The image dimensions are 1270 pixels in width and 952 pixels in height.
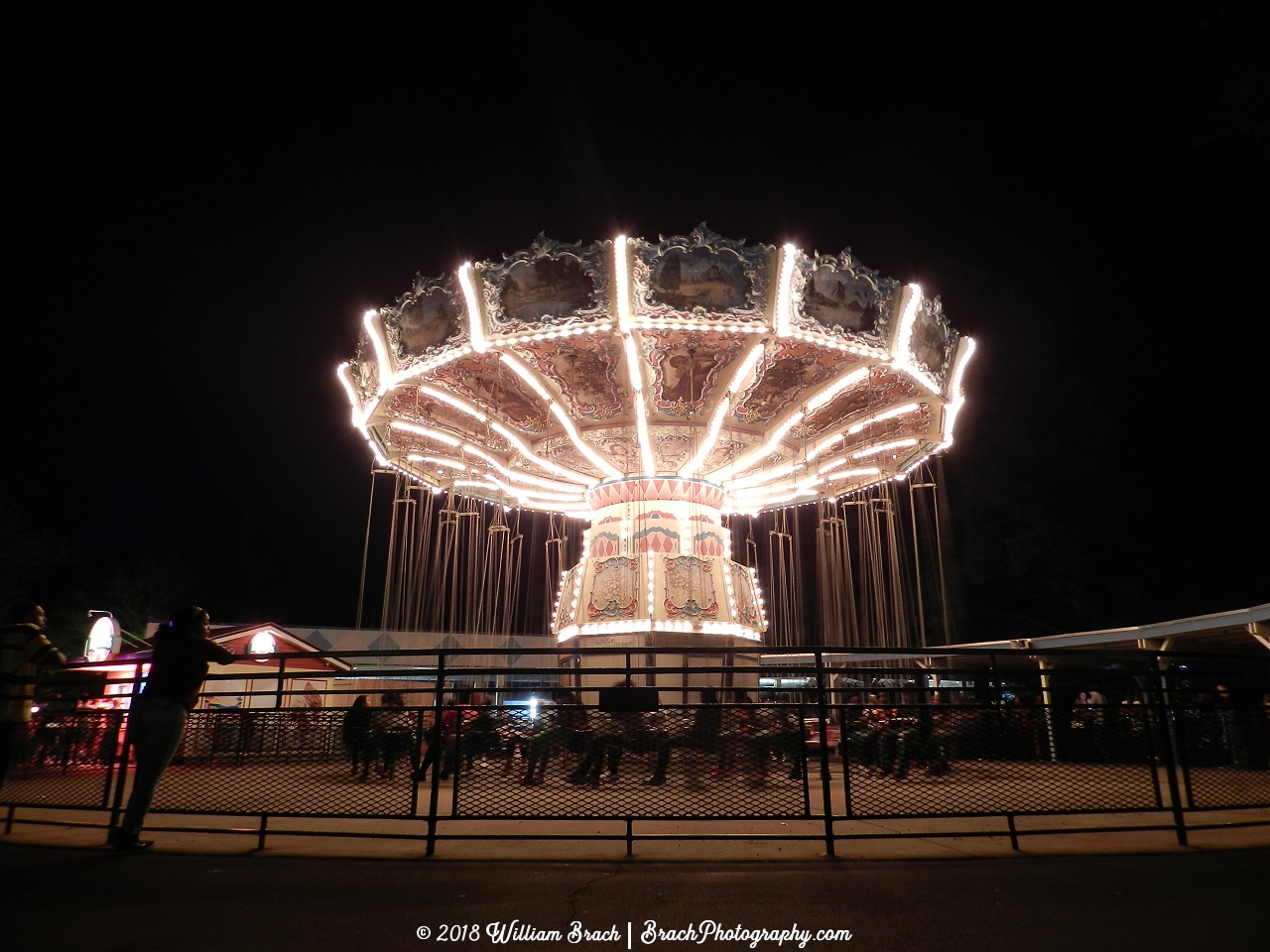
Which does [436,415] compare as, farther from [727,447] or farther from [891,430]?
[891,430]

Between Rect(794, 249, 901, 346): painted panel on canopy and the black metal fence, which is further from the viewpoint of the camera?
Rect(794, 249, 901, 346): painted panel on canopy

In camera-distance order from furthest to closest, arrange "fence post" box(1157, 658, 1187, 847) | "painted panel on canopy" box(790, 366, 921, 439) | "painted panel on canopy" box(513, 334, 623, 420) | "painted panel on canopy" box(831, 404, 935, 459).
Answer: "painted panel on canopy" box(831, 404, 935, 459) → "painted panel on canopy" box(790, 366, 921, 439) → "painted panel on canopy" box(513, 334, 623, 420) → "fence post" box(1157, 658, 1187, 847)

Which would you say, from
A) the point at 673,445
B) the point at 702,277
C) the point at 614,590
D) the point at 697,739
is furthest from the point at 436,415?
the point at 697,739

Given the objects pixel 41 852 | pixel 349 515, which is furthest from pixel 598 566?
pixel 349 515

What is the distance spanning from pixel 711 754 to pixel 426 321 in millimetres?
7278

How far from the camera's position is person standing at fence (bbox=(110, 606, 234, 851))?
411cm

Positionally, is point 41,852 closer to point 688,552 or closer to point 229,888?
point 229,888

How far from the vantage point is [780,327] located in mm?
9258

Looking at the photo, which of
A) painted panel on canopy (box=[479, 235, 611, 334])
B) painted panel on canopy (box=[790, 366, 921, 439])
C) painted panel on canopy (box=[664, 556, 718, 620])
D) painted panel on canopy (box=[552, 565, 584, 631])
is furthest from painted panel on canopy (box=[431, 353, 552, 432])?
painted panel on canopy (box=[790, 366, 921, 439])

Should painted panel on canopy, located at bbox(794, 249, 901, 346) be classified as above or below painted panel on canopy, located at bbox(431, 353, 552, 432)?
above

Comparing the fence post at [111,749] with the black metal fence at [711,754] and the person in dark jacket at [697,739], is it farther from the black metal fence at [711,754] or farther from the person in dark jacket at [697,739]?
the person in dark jacket at [697,739]

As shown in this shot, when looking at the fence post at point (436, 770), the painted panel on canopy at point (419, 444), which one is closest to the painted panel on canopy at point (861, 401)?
the painted panel on canopy at point (419, 444)

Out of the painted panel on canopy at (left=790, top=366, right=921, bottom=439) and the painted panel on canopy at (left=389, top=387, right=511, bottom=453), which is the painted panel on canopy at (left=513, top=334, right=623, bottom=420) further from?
the painted panel on canopy at (left=790, top=366, right=921, bottom=439)

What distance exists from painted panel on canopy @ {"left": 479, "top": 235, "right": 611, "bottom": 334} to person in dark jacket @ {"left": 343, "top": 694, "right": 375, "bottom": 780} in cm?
570
